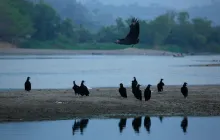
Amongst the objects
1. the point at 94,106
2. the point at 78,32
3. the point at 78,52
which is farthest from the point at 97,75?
the point at 78,32

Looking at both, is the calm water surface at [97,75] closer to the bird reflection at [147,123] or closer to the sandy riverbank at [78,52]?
the bird reflection at [147,123]

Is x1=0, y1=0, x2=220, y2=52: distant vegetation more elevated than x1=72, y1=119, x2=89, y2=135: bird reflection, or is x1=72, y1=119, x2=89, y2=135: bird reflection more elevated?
x1=0, y1=0, x2=220, y2=52: distant vegetation

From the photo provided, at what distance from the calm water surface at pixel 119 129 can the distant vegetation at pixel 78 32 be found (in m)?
71.8

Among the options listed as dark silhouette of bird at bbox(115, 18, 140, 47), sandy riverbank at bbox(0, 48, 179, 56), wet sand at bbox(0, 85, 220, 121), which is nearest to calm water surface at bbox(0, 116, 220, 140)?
wet sand at bbox(0, 85, 220, 121)

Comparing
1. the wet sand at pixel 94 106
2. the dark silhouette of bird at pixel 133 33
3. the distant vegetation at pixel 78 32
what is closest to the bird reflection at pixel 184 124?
the wet sand at pixel 94 106

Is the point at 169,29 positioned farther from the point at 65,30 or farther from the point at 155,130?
the point at 155,130

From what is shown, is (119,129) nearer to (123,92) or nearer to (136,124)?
(136,124)

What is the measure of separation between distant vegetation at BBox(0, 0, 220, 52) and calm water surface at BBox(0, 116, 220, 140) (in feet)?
236

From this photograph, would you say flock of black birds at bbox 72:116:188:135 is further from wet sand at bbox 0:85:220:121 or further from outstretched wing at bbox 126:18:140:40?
outstretched wing at bbox 126:18:140:40

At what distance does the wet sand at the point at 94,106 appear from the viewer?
65.4ft

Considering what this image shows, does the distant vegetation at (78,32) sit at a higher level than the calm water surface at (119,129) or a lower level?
higher

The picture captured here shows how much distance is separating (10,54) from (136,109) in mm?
64388

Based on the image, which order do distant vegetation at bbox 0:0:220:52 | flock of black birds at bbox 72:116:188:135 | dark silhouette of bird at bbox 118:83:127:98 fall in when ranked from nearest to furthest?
flock of black birds at bbox 72:116:188:135, dark silhouette of bird at bbox 118:83:127:98, distant vegetation at bbox 0:0:220:52

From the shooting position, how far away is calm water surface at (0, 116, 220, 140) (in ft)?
57.2
